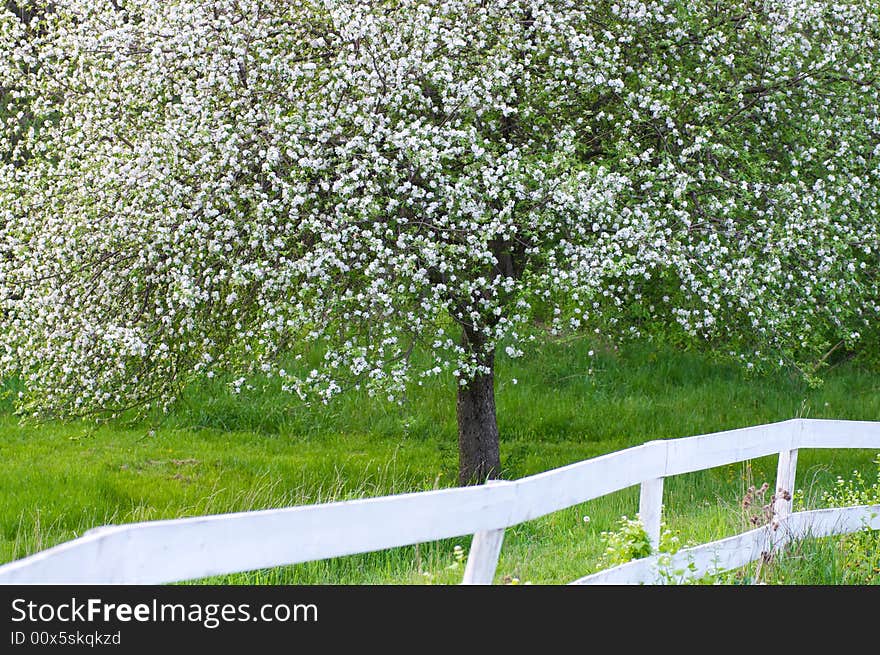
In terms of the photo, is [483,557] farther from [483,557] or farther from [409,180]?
[409,180]

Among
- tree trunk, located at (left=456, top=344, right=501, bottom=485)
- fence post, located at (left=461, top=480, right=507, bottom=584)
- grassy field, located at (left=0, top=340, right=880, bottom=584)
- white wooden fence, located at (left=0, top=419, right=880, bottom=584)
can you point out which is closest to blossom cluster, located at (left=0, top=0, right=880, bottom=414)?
tree trunk, located at (left=456, top=344, right=501, bottom=485)

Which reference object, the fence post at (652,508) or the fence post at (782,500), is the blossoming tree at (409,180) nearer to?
the fence post at (782,500)

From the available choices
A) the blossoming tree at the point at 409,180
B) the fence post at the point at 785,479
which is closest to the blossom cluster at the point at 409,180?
the blossoming tree at the point at 409,180

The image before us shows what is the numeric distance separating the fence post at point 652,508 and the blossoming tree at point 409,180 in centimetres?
376

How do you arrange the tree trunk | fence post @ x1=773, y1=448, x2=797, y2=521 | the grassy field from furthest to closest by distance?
the tree trunk
the grassy field
fence post @ x1=773, y1=448, x2=797, y2=521

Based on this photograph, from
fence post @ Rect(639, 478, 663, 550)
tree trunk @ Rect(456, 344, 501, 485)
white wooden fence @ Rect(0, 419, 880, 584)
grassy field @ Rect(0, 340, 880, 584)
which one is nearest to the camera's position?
white wooden fence @ Rect(0, 419, 880, 584)

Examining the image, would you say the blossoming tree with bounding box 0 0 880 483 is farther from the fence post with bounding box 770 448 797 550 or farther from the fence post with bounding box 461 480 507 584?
the fence post with bounding box 461 480 507 584

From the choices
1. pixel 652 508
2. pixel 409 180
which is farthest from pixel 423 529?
pixel 409 180

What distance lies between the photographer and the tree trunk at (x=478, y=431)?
41.8 ft

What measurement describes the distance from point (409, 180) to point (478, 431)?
163 inches

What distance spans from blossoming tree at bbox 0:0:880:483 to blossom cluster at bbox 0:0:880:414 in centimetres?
5

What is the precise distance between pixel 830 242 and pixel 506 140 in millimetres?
3649

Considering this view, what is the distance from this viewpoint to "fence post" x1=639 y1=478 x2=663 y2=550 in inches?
225

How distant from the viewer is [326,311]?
9.98 m
